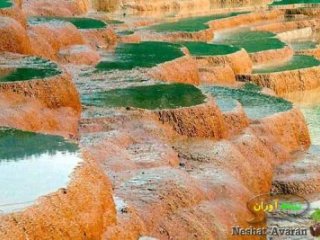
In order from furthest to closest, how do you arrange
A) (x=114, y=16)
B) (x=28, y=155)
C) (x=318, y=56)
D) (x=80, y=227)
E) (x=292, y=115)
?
1. (x=114, y=16)
2. (x=318, y=56)
3. (x=292, y=115)
4. (x=28, y=155)
5. (x=80, y=227)

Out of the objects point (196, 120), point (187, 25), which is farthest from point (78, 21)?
point (196, 120)

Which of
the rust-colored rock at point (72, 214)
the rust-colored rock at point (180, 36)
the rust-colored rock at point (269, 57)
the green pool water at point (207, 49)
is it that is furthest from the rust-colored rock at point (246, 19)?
the rust-colored rock at point (72, 214)

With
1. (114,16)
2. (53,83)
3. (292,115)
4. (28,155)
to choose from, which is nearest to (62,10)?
(114,16)

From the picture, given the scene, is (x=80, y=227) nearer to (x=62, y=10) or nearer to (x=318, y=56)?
(x=62, y=10)

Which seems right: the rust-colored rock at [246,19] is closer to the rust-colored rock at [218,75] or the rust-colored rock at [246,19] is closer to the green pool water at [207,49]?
the green pool water at [207,49]

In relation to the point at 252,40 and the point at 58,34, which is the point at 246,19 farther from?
the point at 58,34

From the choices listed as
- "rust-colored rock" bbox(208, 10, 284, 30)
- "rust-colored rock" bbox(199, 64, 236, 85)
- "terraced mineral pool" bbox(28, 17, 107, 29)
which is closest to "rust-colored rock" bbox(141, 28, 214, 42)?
"terraced mineral pool" bbox(28, 17, 107, 29)
